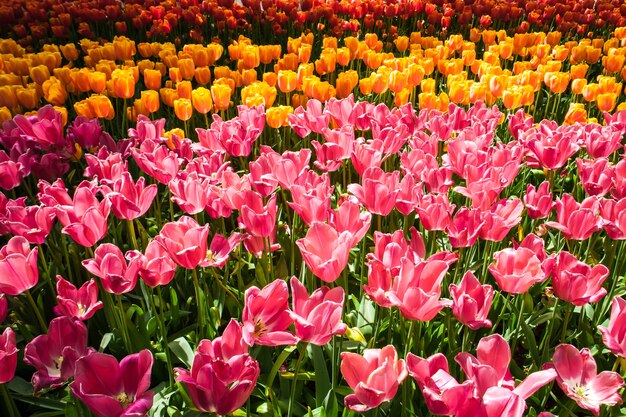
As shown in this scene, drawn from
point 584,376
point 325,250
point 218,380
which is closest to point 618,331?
point 584,376

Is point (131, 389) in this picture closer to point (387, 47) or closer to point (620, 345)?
point (620, 345)

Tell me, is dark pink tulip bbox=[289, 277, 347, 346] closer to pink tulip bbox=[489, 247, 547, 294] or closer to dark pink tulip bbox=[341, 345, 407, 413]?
dark pink tulip bbox=[341, 345, 407, 413]

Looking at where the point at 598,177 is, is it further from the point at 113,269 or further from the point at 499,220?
the point at 113,269

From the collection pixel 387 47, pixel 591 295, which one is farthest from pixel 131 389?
pixel 387 47

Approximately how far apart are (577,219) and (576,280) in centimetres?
→ 37

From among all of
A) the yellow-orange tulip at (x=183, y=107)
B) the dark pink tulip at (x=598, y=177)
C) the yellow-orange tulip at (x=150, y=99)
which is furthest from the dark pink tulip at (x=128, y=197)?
the dark pink tulip at (x=598, y=177)

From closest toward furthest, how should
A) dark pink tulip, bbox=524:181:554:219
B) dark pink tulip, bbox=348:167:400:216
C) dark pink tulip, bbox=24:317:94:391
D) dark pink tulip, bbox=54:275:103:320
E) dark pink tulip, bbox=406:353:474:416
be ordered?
dark pink tulip, bbox=406:353:474:416, dark pink tulip, bbox=24:317:94:391, dark pink tulip, bbox=54:275:103:320, dark pink tulip, bbox=348:167:400:216, dark pink tulip, bbox=524:181:554:219

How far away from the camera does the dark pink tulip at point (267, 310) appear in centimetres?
129

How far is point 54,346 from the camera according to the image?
1428mm

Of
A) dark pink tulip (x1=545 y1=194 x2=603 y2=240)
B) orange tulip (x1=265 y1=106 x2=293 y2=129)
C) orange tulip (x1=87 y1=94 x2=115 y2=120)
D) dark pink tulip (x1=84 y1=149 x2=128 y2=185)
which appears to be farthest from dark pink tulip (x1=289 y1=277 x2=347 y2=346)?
orange tulip (x1=87 y1=94 x2=115 y2=120)

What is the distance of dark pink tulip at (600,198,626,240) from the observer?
5.87 ft

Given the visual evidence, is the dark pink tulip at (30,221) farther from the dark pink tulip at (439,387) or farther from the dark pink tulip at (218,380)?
the dark pink tulip at (439,387)

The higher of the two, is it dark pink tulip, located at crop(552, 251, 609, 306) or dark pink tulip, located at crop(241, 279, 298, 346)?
dark pink tulip, located at crop(241, 279, 298, 346)

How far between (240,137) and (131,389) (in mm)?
1408
